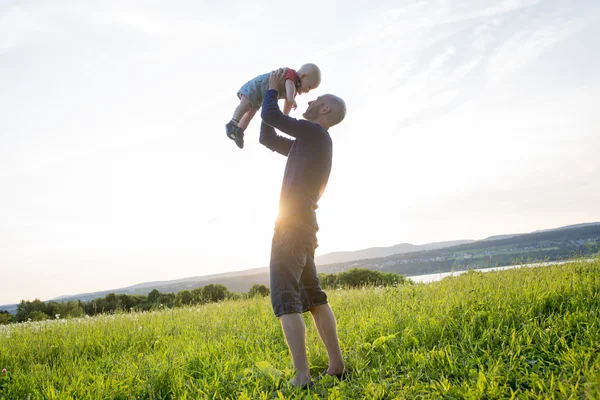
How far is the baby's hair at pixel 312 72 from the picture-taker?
4.36 meters

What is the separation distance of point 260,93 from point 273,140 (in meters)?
0.57

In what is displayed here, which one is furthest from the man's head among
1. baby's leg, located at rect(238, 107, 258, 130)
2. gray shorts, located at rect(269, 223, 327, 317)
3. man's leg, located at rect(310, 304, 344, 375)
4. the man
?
man's leg, located at rect(310, 304, 344, 375)

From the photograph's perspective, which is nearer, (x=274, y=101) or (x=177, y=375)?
(x=274, y=101)

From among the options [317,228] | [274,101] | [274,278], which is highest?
[274,101]

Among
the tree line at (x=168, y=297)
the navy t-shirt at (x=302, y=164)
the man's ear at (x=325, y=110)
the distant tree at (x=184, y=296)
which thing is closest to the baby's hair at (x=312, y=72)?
the man's ear at (x=325, y=110)

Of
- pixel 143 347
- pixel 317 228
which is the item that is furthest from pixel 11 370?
pixel 317 228

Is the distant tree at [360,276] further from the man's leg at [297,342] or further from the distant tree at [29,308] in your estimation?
the man's leg at [297,342]

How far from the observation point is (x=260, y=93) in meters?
4.62

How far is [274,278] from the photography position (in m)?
3.62

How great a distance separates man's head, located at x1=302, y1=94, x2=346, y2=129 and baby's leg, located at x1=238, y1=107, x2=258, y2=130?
84cm

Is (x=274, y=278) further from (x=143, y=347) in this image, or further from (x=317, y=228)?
(x=143, y=347)

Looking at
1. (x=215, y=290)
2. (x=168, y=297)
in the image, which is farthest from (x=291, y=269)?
(x=168, y=297)

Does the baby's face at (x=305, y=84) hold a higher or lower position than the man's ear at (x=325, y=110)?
higher

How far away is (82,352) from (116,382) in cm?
221
